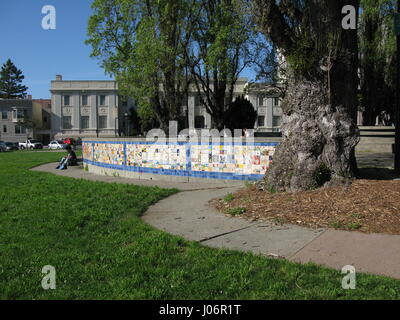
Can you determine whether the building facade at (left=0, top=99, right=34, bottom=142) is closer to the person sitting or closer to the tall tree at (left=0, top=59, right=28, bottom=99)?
the tall tree at (left=0, top=59, right=28, bottom=99)

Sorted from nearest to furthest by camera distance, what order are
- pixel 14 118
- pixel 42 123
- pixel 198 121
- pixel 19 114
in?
pixel 198 121 < pixel 19 114 < pixel 14 118 < pixel 42 123

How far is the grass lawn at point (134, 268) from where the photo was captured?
3.71 metres

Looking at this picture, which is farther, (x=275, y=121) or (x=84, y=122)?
(x=84, y=122)

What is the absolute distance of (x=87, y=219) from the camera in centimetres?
699

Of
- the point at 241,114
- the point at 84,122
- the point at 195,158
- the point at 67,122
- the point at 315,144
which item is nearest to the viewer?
the point at 315,144

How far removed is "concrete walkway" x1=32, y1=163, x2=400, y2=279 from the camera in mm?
4508

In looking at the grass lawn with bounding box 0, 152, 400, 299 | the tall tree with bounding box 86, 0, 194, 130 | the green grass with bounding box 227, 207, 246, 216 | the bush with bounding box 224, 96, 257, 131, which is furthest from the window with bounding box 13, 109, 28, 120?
the green grass with bounding box 227, 207, 246, 216

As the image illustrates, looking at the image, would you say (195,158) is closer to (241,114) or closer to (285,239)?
(285,239)

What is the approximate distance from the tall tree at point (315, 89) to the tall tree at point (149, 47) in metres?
12.4

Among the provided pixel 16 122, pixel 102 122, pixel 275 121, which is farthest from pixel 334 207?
pixel 16 122

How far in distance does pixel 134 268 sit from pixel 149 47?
17037 millimetres

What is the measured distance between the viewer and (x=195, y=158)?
12.3m

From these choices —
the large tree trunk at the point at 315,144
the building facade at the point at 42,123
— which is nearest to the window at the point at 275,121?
the building facade at the point at 42,123
